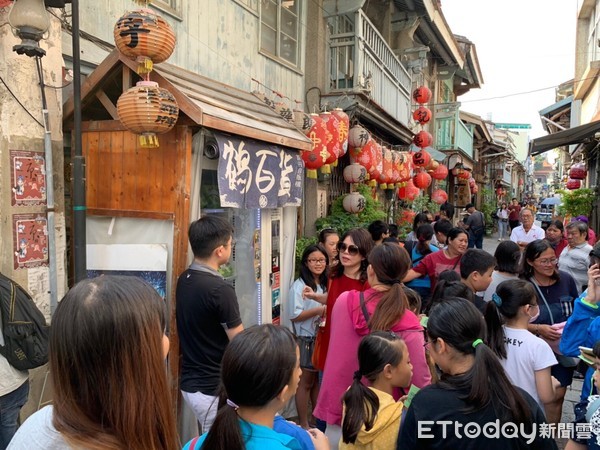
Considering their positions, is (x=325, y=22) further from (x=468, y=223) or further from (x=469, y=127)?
(x=469, y=127)

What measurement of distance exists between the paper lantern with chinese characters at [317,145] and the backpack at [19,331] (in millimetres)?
4589

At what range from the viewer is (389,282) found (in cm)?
300

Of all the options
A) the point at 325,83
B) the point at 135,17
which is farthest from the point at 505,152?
the point at 135,17

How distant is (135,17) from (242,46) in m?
3.56

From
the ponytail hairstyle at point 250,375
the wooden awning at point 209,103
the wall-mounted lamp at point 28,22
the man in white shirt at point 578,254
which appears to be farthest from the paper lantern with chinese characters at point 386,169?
the ponytail hairstyle at point 250,375

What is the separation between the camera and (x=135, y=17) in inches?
147

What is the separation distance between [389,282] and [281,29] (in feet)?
22.4

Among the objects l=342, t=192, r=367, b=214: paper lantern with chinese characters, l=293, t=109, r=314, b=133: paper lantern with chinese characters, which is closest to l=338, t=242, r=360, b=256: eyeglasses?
l=293, t=109, r=314, b=133: paper lantern with chinese characters

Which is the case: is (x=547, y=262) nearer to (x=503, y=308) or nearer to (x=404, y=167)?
(x=503, y=308)

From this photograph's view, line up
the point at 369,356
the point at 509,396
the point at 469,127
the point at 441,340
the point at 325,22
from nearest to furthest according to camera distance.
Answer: the point at 509,396 → the point at 441,340 → the point at 369,356 → the point at 325,22 → the point at 469,127

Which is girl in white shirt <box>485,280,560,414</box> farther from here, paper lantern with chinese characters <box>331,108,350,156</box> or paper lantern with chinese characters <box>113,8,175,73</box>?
paper lantern with chinese characters <box>331,108,350,156</box>

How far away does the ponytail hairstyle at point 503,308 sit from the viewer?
9.65 feet

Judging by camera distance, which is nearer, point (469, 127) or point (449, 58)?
point (449, 58)

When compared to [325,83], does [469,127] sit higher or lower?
higher
